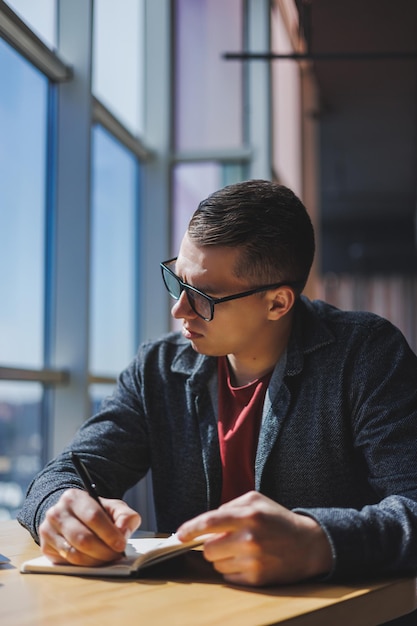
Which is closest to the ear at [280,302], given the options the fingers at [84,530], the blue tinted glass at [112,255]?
the fingers at [84,530]

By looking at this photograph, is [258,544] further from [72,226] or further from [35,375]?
[72,226]

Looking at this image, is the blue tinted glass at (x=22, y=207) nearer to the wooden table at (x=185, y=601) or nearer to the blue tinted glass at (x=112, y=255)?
the blue tinted glass at (x=112, y=255)

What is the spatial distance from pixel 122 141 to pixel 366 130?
518 cm

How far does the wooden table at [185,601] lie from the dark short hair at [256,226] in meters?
0.68

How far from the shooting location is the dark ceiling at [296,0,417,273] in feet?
17.7

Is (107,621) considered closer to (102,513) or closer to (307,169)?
(102,513)

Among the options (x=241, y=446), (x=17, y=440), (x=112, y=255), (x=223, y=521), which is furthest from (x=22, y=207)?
(x=223, y=521)

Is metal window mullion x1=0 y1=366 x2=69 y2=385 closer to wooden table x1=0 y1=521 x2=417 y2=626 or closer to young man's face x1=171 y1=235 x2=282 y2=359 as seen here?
young man's face x1=171 y1=235 x2=282 y2=359

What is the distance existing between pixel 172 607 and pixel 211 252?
81 centimetres

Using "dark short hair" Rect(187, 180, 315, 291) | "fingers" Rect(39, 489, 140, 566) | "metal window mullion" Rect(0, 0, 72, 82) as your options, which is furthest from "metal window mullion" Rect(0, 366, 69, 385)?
"fingers" Rect(39, 489, 140, 566)

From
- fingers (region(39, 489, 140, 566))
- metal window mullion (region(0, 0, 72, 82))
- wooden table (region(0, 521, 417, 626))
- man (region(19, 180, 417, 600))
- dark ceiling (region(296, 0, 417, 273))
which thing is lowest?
wooden table (region(0, 521, 417, 626))

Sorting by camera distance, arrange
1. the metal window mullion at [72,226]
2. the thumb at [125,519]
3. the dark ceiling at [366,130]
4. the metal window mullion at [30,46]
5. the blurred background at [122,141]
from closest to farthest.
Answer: the thumb at [125,519]
the metal window mullion at [30,46]
the blurred background at [122,141]
the metal window mullion at [72,226]
the dark ceiling at [366,130]

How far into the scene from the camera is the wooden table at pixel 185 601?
0.99m

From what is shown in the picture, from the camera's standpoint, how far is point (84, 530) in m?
1.22
